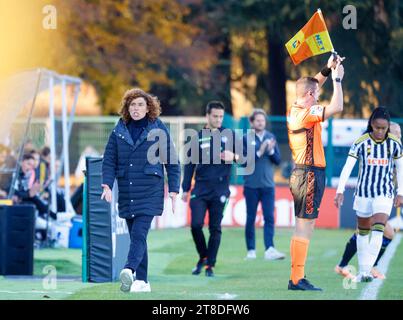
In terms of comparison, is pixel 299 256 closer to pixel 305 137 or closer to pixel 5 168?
pixel 305 137

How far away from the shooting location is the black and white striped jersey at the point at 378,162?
12727 millimetres

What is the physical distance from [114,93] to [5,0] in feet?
30.5

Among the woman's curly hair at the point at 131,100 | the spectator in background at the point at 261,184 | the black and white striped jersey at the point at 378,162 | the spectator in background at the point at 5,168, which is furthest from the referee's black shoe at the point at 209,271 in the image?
the spectator in background at the point at 5,168

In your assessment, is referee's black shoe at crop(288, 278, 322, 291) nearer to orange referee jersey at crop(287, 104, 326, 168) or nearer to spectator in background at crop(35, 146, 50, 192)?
orange referee jersey at crop(287, 104, 326, 168)

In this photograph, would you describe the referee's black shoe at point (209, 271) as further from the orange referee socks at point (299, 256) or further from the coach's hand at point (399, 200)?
the coach's hand at point (399, 200)

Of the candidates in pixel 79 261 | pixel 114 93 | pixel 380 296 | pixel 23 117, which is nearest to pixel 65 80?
pixel 23 117

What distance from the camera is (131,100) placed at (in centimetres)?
1157

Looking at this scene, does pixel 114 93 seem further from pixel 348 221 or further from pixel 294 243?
pixel 294 243

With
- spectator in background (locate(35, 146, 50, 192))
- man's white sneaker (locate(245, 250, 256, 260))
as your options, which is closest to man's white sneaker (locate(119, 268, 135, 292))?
man's white sneaker (locate(245, 250, 256, 260))

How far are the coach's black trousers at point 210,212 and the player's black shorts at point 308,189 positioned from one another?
2568 millimetres

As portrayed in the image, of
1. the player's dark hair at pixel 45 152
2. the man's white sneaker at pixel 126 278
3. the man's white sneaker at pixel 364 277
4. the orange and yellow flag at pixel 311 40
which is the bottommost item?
the man's white sneaker at pixel 364 277

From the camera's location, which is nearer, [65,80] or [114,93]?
[65,80]

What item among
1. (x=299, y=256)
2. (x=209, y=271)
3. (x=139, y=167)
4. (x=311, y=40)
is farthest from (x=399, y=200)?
(x=139, y=167)

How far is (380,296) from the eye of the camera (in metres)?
11.4
